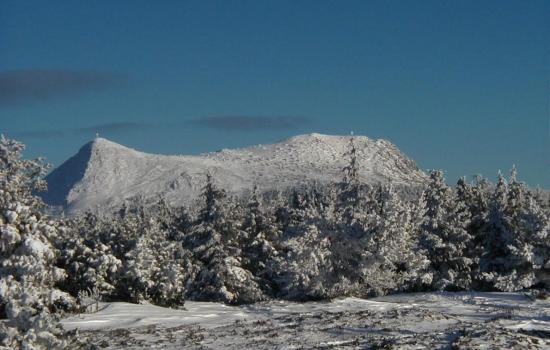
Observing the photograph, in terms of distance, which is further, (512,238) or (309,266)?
(512,238)

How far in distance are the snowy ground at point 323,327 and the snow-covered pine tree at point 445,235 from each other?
1413 cm

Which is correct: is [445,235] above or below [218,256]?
above

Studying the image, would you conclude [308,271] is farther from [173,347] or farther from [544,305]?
[173,347]

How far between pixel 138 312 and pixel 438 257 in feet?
78.1

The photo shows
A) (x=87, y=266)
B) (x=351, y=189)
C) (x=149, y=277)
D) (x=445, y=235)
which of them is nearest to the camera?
(x=87, y=266)

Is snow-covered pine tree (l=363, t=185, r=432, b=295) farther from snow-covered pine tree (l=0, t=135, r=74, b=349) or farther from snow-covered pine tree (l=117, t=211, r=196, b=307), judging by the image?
snow-covered pine tree (l=0, t=135, r=74, b=349)

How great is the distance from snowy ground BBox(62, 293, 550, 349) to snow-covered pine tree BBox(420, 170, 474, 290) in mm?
14131

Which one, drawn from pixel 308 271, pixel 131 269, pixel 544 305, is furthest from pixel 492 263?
pixel 131 269

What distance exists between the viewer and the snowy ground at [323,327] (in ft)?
58.8

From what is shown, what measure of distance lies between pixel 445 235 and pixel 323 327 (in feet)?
82.1

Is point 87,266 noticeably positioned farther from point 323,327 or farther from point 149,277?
point 323,327

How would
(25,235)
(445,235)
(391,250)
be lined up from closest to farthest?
(25,235) → (391,250) → (445,235)

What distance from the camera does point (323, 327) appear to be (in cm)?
2106

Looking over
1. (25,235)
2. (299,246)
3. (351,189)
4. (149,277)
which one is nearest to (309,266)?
(299,246)
